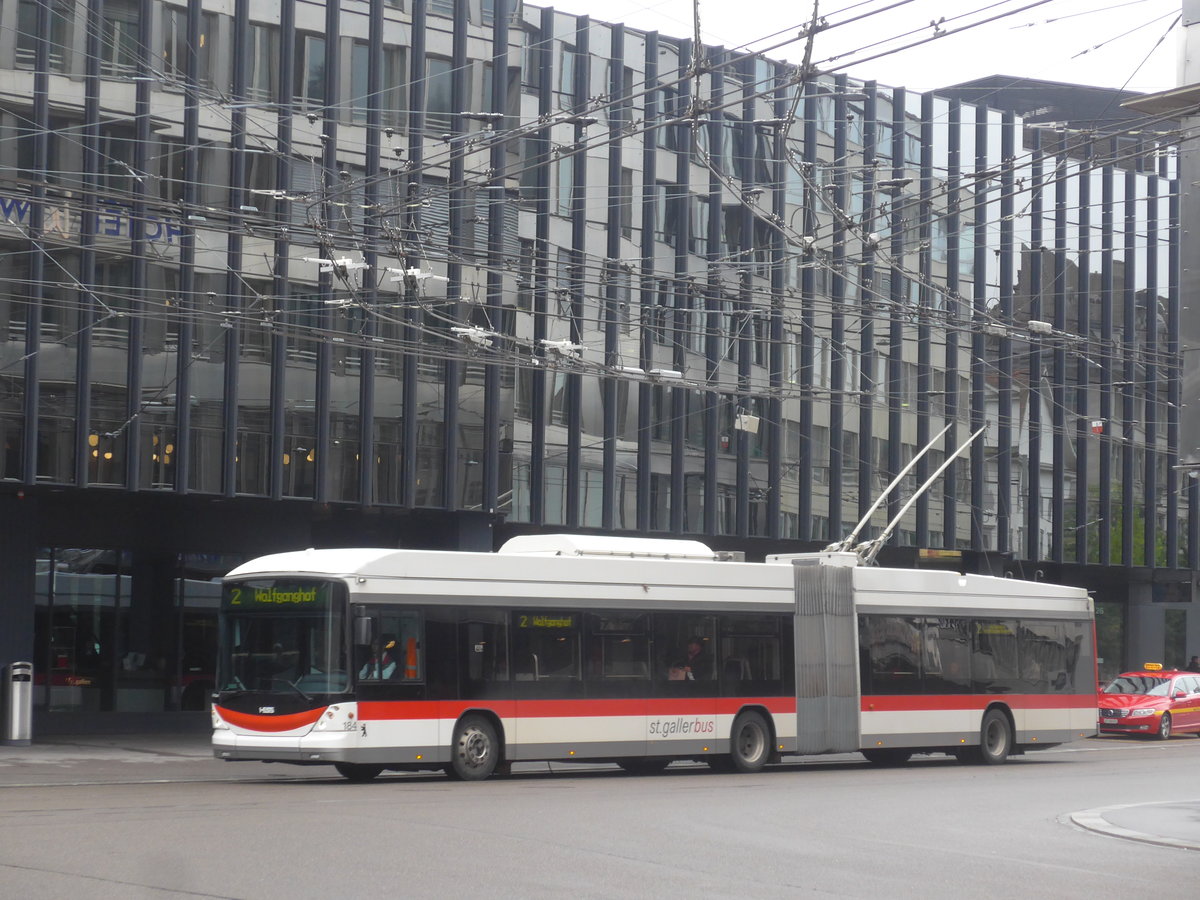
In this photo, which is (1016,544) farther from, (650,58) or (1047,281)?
(650,58)

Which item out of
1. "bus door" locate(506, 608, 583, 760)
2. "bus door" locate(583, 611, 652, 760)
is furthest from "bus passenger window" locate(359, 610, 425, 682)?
"bus door" locate(583, 611, 652, 760)

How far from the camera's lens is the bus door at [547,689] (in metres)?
20.1

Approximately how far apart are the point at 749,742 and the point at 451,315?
11176 millimetres

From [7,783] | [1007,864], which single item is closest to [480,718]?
[7,783]

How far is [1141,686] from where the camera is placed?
119ft

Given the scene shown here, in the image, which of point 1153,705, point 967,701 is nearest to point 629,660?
point 967,701

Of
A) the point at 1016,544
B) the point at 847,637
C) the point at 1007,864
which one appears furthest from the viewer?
the point at 1016,544

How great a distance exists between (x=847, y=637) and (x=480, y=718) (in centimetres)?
623

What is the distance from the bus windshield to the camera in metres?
18.7

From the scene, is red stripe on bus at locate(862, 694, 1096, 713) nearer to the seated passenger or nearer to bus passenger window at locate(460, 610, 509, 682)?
bus passenger window at locate(460, 610, 509, 682)

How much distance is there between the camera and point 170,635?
32344 millimetres

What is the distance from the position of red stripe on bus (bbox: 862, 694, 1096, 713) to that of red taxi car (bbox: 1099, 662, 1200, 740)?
30.0 feet

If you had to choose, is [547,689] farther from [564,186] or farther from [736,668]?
[564,186]

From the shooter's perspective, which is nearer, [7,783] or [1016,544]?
[7,783]
